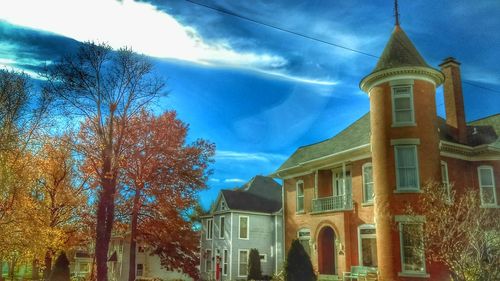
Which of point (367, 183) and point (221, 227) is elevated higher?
point (367, 183)

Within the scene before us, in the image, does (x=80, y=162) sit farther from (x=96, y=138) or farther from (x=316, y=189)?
(x=316, y=189)

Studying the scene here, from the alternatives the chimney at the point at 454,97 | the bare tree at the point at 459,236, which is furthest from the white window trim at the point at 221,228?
the bare tree at the point at 459,236

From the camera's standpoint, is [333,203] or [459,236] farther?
[333,203]

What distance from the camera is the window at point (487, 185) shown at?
78.5 feet

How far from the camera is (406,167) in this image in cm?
2202

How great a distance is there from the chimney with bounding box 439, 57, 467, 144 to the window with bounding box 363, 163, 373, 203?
17.5 feet

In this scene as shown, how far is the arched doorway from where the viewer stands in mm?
27516

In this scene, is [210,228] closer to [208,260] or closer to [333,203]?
[208,260]

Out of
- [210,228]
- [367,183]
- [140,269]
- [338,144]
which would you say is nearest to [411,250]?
[367,183]

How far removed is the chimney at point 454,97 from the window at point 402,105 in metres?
4.48

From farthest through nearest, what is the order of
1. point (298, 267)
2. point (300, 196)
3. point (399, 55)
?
point (300, 196) → point (399, 55) → point (298, 267)

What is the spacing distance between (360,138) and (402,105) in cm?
445

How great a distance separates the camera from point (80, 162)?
94.4ft

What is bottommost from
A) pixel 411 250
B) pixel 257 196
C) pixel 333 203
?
pixel 411 250
